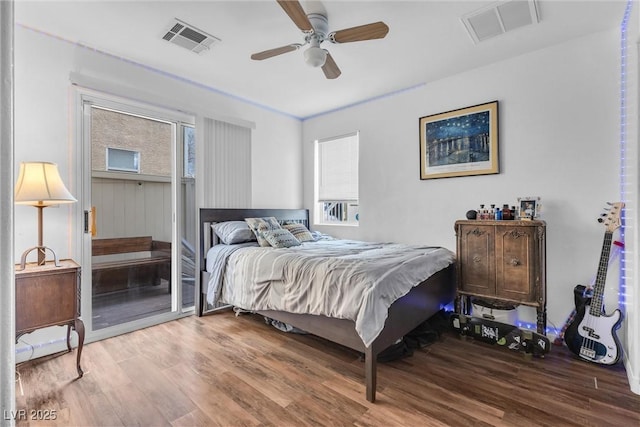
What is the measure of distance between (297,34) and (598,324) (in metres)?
3.22

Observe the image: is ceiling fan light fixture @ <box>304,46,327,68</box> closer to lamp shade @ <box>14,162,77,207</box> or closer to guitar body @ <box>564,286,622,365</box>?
lamp shade @ <box>14,162,77,207</box>

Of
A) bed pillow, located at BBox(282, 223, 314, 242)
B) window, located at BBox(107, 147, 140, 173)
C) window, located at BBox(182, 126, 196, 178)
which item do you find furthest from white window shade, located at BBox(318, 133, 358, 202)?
window, located at BBox(107, 147, 140, 173)

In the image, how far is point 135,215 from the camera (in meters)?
3.35

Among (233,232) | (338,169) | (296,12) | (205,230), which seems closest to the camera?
(296,12)

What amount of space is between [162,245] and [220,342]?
1.41 meters

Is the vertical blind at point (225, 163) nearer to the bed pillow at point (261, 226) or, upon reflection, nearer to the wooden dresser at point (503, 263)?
the bed pillow at point (261, 226)

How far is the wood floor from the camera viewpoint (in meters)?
1.71

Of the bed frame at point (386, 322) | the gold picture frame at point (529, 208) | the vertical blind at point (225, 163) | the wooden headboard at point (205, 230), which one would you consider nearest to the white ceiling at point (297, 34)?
the vertical blind at point (225, 163)

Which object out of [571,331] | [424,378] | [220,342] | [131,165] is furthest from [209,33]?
[571,331]

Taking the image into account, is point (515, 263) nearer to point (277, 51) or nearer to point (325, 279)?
point (325, 279)

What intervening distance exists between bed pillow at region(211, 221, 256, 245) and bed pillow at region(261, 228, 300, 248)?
10.2 inches

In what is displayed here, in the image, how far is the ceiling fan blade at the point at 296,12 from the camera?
1761mm

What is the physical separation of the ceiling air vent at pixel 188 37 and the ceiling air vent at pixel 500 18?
2.06 meters

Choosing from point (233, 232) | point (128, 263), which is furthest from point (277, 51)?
point (128, 263)
